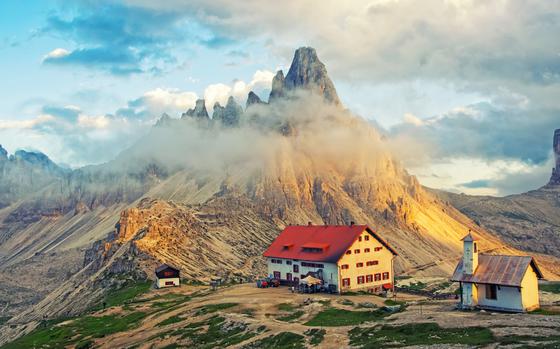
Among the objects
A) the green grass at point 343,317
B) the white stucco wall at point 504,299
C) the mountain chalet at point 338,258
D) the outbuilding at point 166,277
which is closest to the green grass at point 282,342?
the green grass at point 343,317

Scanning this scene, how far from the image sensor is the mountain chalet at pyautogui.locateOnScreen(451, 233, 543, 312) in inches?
2552

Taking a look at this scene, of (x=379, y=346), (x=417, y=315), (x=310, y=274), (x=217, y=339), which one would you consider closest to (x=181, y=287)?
(x=310, y=274)

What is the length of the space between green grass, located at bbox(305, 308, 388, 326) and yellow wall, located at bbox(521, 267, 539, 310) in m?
15.2

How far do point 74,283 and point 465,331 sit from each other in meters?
134

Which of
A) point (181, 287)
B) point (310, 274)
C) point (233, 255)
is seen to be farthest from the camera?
point (233, 255)

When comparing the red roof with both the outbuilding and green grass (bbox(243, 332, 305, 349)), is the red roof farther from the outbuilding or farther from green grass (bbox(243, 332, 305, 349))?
green grass (bbox(243, 332, 305, 349))

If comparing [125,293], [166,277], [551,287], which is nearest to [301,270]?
[166,277]

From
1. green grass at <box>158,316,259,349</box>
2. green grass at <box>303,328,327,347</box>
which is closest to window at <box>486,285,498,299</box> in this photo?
green grass at <box>303,328,327,347</box>

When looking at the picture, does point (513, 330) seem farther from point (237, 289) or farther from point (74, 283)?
point (74, 283)

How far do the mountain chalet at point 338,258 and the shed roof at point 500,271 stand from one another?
30.9 meters

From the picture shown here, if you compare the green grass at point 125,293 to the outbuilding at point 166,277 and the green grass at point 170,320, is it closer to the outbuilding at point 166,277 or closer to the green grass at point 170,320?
the outbuilding at point 166,277

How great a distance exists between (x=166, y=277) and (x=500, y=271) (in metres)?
78.0

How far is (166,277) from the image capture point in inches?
4983

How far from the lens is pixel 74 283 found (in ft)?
535
